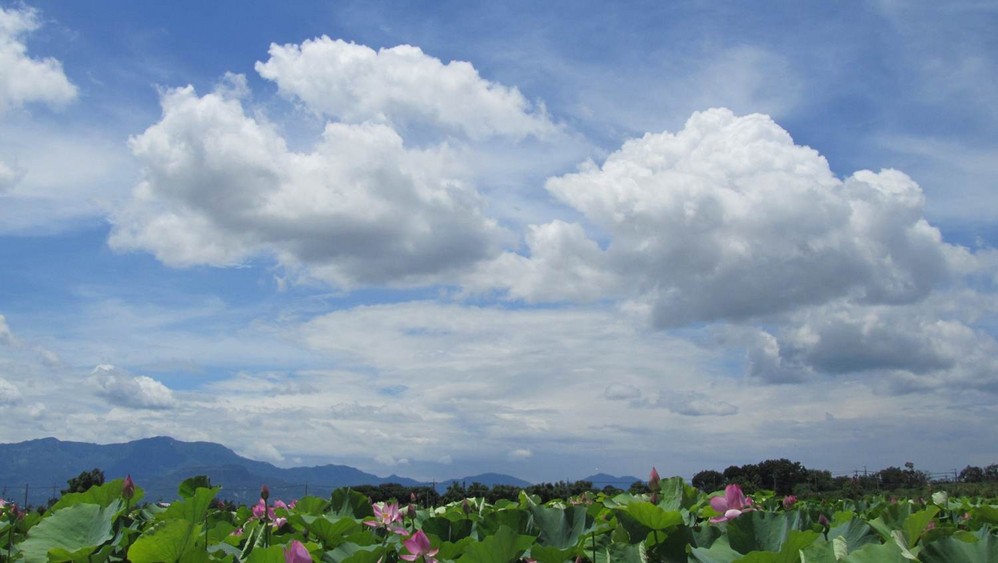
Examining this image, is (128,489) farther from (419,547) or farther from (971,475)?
(971,475)

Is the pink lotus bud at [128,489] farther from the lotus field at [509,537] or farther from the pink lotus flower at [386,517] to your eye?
the pink lotus flower at [386,517]

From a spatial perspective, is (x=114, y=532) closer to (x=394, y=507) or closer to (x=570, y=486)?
(x=394, y=507)

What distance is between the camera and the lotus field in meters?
2.11

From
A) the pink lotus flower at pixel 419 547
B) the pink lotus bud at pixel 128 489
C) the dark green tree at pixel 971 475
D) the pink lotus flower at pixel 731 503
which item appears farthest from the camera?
the dark green tree at pixel 971 475

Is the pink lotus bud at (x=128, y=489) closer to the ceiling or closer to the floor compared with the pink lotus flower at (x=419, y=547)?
closer to the ceiling

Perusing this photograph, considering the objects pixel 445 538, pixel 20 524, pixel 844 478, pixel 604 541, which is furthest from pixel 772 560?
pixel 844 478

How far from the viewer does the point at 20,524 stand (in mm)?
3275

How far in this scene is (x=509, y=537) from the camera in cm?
217

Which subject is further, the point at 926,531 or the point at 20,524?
the point at 20,524

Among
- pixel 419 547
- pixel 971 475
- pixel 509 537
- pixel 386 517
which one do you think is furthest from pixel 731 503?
pixel 971 475

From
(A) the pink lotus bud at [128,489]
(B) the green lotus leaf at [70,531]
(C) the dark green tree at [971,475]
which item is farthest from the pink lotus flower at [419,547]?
(C) the dark green tree at [971,475]

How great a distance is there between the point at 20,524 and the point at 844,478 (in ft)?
100

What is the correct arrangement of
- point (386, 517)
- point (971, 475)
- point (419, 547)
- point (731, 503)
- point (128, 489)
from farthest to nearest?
1. point (971, 475)
2. point (386, 517)
3. point (128, 489)
4. point (731, 503)
5. point (419, 547)

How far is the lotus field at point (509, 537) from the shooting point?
211cm
